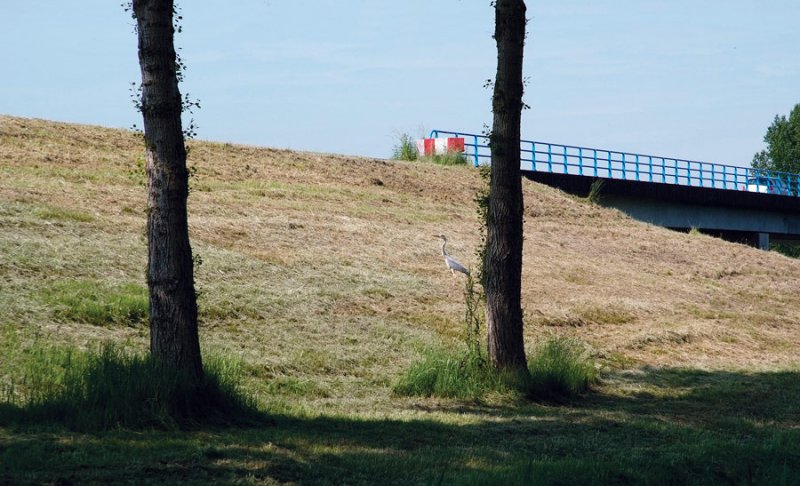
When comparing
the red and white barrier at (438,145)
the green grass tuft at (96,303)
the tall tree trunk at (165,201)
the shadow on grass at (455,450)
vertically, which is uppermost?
the red and white barrier at (438,145)

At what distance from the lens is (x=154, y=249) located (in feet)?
34.2

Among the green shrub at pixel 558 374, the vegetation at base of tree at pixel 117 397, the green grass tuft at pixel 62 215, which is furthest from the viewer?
the green grass tuft at pixel 62 215

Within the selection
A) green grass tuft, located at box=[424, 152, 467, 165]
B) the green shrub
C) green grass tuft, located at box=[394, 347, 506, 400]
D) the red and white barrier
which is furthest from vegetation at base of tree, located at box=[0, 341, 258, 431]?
the red and white barrier

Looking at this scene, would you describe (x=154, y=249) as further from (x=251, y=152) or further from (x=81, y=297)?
(x=251, y=152)

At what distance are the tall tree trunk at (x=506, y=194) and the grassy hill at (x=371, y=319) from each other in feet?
3.66

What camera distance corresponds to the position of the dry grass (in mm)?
15828

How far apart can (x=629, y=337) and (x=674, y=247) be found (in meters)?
15.3

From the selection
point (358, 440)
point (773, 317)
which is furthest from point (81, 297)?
point (773, 317)

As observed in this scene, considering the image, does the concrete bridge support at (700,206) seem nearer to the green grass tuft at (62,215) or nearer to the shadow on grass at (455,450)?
the green grass tuft at (62,215)

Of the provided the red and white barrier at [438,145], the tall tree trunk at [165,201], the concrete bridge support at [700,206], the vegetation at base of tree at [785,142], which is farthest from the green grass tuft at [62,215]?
the vegetation at base of tree at [785,142]

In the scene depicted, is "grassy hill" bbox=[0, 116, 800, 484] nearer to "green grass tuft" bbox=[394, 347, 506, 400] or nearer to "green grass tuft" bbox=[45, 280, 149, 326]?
"green grass tuft" bbox=[45, 280, 149, 326]

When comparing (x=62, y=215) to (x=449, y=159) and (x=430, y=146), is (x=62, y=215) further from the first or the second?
(x=430, y=146)

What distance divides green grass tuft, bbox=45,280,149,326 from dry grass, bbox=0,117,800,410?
290 millimetres

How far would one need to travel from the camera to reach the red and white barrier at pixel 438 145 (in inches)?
1797
